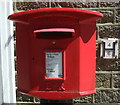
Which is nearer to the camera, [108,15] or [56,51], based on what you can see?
[56,51]

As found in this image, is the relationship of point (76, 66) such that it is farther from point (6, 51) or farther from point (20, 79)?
point (6, 51)

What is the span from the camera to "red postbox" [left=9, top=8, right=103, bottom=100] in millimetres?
1217

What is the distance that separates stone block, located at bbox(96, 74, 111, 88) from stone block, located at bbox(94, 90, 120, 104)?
2.6 inches

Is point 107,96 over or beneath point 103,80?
beneath

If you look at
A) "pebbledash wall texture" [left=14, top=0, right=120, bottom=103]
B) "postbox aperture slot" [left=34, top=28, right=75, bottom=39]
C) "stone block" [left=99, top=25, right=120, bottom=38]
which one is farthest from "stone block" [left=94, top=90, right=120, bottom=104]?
"postbox aperture slot" [left=34, top=28, right=75, bottom=39]

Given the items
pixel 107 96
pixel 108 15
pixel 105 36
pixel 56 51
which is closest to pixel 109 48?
pixel 105 36

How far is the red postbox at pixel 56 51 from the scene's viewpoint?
1.22 meters

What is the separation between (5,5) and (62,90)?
1161 millimetres

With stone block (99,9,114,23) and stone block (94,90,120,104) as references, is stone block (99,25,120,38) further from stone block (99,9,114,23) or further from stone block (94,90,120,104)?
stone block (94,90,120,104)

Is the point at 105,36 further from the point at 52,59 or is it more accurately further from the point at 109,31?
the point at 52,59

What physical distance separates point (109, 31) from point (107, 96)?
683 mm

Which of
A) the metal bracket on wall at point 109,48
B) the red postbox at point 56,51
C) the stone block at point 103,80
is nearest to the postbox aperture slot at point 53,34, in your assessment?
the red postbox at point 56,51

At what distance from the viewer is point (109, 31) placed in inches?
73.5

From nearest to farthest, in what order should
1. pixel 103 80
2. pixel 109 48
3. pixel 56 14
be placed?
pixel 56 14 → pixel 109 48 → pixel 103 80
